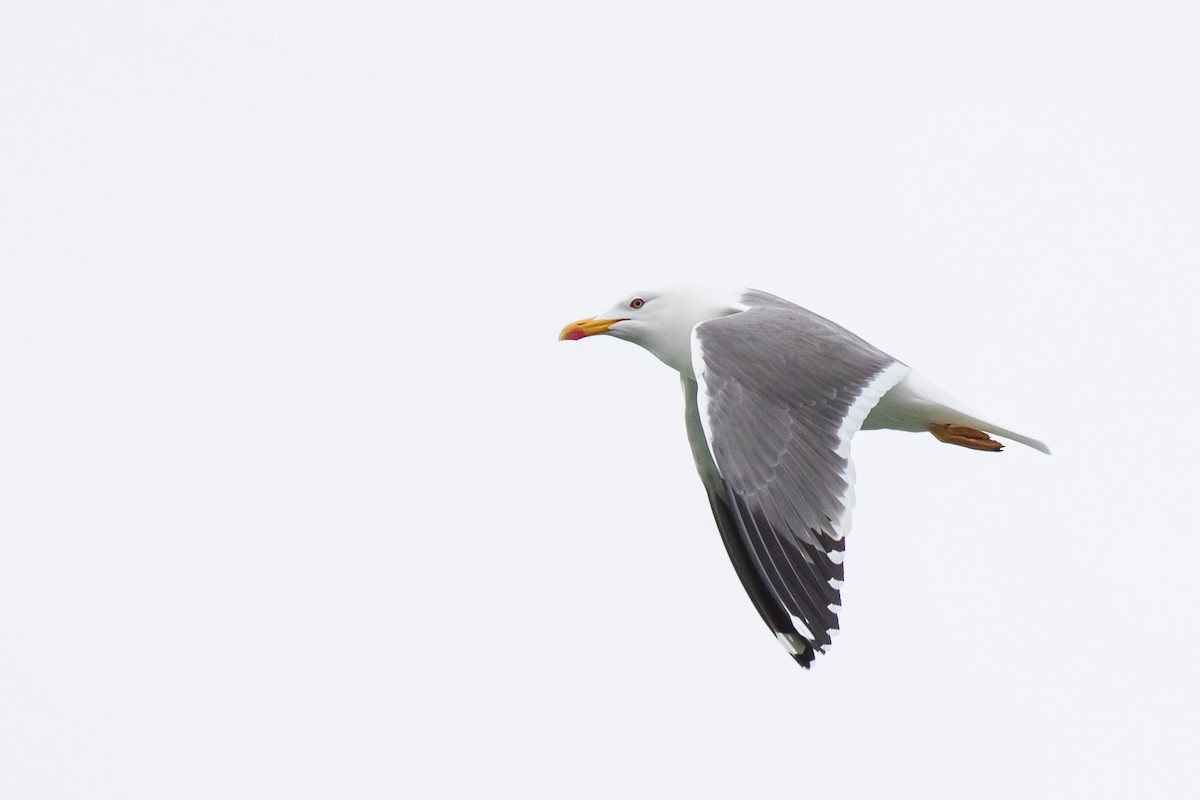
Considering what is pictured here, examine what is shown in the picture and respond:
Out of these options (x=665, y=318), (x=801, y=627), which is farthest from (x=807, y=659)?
(x=665, y=318)

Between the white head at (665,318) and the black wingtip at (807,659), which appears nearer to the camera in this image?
the black wingtip at (807,659)

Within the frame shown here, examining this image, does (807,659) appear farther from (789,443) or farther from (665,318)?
(665,318)

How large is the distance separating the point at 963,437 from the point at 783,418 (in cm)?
162

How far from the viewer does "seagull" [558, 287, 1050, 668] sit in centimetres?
766

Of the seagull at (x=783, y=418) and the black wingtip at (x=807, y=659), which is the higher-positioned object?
the seagull at (x=783, y=418)

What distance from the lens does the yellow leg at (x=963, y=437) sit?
363 inches

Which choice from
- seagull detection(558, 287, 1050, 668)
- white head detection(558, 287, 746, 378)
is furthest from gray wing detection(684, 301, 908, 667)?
white head detection(558, 287, 746, 378)

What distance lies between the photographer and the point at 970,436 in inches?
364

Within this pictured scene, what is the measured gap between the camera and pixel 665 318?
9.44m

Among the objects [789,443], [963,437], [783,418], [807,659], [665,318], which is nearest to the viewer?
[789,443]

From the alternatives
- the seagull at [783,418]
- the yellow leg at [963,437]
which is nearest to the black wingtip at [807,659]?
the seagull at [783,418]

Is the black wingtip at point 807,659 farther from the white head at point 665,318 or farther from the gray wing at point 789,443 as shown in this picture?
the white head at point 665,318

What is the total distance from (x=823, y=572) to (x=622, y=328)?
224 cm

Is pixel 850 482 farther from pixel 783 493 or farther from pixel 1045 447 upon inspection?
pixel 1045 447
